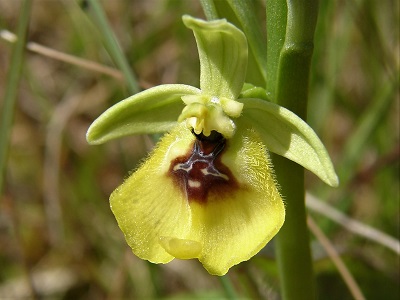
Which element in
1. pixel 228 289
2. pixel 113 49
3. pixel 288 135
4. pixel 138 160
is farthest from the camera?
pixel 138 160

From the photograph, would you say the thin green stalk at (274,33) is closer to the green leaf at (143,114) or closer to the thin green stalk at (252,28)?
the thin green stalk at (252,28)

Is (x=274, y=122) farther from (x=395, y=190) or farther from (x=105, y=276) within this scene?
(x=105, y=276)

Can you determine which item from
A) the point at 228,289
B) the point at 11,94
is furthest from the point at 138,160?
the point at 228,289

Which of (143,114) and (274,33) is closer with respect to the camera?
(274,33)

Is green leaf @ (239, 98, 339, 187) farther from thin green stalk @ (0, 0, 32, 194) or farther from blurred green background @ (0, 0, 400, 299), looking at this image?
thin green stalk @ (0, 0, 32, 194)

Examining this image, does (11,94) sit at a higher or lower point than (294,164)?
lower

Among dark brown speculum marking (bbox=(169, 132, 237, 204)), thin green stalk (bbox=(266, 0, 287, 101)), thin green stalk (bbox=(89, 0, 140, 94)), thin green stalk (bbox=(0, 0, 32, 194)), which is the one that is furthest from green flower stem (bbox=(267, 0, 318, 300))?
thin green stalk (bbox=(0, 0, 32, 194))

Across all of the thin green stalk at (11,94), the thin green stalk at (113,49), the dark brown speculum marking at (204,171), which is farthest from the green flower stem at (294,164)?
the thin green stalk at (11,94)

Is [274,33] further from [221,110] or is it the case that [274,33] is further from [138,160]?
[138,160]

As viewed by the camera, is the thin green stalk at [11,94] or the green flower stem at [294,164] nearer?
the green flower stem at [294,164]
